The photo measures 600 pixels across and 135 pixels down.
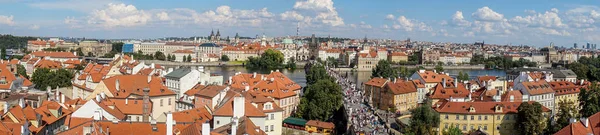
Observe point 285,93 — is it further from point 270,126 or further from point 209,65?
point 209,65

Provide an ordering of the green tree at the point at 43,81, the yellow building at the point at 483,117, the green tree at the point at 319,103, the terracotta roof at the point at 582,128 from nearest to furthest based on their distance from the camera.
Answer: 1. the terracotta roof at the point at 582,128
2. the yellow building at the point at 483,117
3. the green tree at the point at 319,103
4. the green tree at the point at 43,81

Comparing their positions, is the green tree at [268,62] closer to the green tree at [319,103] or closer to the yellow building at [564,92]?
the yellow building at [564,92]

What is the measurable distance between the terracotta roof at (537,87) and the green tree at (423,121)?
13651 millimetres

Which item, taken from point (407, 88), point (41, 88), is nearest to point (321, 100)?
point (407, 88)

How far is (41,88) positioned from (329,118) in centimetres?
2612

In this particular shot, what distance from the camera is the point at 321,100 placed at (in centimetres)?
3653

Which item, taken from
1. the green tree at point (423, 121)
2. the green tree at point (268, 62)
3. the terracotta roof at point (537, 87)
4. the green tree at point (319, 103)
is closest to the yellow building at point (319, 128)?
the green tree at point (319, 103)

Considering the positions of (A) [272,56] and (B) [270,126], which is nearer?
(B) [270,126]

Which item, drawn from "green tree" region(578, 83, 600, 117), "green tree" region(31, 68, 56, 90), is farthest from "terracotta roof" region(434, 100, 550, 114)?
"green tree" region(31, 68, 56, 90)

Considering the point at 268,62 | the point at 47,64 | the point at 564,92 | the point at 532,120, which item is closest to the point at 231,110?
the point at 532,120

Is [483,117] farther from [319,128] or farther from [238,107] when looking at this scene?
[238,107]

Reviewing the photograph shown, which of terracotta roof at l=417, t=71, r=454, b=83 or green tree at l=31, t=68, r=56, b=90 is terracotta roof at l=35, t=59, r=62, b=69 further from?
terracotta roof at l=417, t=71, r=454, b=83

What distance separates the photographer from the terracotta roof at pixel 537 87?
43031mm

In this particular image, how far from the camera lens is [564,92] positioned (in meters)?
47.3
